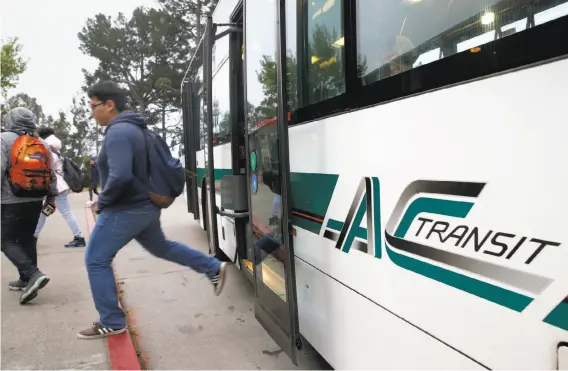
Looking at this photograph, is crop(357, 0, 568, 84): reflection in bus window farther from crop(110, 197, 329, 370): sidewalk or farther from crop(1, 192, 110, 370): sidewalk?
crop(1, 192, 110, 370): sidewalk

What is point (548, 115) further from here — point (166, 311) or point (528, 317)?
point (166, 311)

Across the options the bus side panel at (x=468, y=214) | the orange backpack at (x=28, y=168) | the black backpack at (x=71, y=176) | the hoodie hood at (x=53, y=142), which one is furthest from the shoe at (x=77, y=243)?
the bus side panel at (x=468, y=214)

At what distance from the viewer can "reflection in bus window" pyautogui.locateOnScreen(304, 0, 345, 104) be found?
204cm

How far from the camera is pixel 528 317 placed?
114 centimetres

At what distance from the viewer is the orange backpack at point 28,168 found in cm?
375

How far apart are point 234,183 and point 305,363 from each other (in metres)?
1.51

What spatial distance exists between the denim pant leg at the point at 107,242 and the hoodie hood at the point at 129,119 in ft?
2.14

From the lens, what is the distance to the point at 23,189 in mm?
3779

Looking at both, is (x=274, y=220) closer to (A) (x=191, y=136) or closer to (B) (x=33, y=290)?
(B) (x=33, y=290)

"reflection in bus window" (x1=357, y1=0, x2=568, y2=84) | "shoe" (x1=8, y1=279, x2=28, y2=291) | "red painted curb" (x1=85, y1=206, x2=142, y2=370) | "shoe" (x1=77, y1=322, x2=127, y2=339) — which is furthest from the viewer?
"shoe" (x1=8, y1=279, x2=28, y2=291)

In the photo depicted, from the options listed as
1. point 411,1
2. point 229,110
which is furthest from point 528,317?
point 229,110

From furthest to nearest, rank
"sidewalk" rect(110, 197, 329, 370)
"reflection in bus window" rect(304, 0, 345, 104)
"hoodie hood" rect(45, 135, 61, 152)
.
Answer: "hoodie hood" rect(45, 135, 61, 152) → "sidewalk" rect(110, 197, 329, 370) → "reflection in bus window" rect(304, 0, 345, 104)

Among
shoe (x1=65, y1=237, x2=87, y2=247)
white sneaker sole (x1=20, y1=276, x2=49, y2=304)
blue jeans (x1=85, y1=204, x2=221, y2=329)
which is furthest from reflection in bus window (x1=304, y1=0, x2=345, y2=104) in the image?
shoe (x1=65, y1=237, x2=87, y2=247)

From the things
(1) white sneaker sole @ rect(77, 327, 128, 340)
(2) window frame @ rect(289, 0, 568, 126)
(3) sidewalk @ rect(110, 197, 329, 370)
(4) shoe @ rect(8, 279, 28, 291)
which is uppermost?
(2) window frame @ rect(289, 0, 568, 126)
